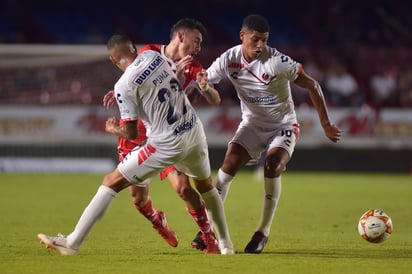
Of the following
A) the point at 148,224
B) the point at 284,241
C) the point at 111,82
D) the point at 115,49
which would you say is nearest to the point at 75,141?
the point at 111,82

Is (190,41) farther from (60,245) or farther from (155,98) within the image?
(60,245)

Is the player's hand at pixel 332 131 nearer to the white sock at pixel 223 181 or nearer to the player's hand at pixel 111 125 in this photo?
the white sock at pixel 223 181

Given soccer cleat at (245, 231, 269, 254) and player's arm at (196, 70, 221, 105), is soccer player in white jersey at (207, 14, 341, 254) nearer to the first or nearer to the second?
soccer cleat at (245, 231, 269, 254)

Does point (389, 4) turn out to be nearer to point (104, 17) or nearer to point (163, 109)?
point (104, 17)

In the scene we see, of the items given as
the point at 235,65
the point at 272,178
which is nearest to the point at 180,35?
the point at 235,65

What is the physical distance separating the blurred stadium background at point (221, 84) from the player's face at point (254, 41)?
12.9 m

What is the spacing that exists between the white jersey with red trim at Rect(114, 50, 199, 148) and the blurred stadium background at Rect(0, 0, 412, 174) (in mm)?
13832

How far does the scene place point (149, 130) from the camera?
7.62m

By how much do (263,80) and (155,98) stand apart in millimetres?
1701

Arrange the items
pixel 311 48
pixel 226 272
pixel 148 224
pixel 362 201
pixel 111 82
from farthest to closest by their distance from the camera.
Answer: pixel 311 48, pixel 111 82, pixel 362 201, pixel 148 224, pixel 226 272

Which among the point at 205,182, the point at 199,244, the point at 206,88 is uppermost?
the point at 206,88

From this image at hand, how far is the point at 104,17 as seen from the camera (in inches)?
1166

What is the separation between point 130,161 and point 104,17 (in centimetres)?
2269

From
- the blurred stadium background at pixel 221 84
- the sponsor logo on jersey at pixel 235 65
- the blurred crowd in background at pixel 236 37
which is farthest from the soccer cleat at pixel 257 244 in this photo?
the blurred crowd in background at pixel 236 37
